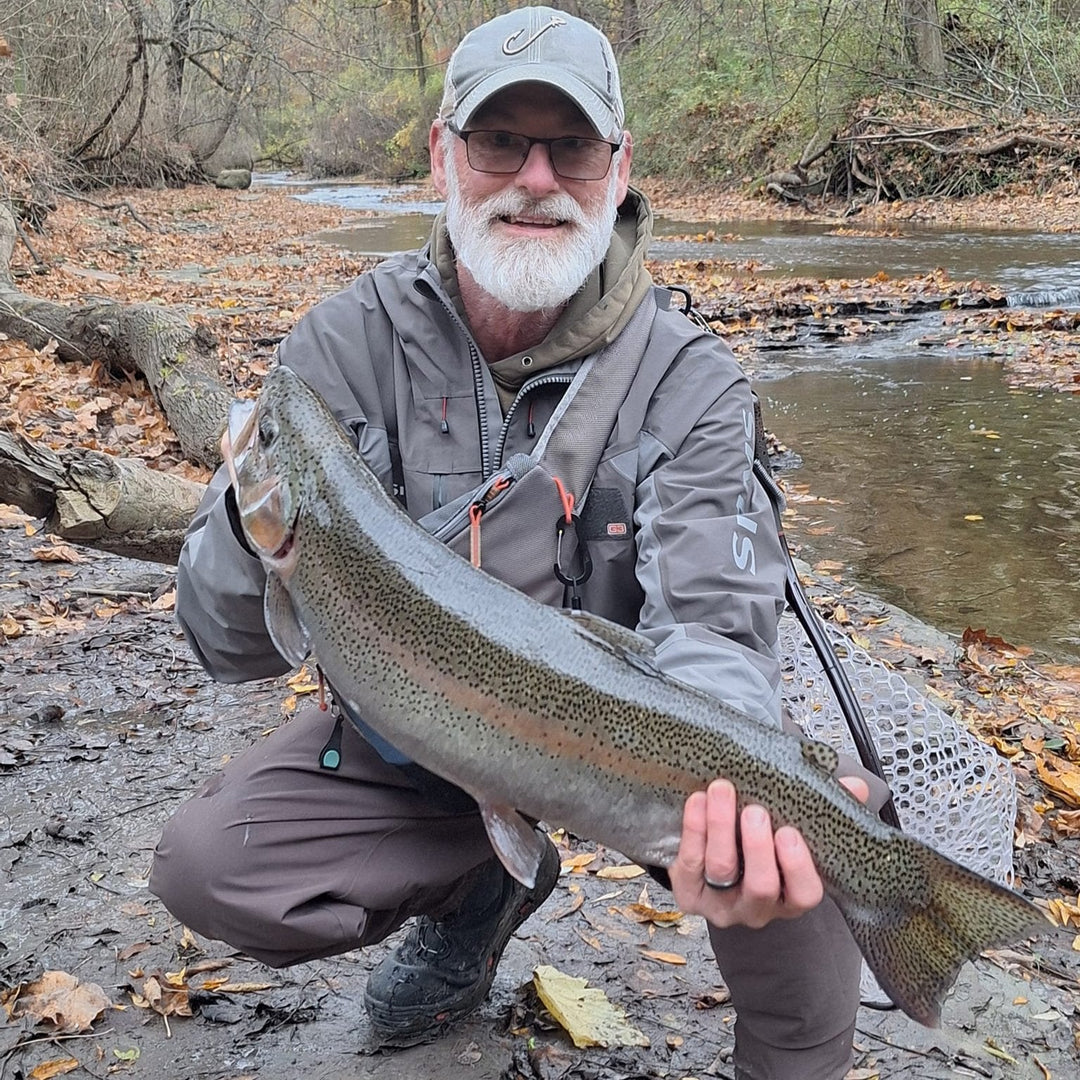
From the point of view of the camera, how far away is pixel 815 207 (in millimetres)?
24906

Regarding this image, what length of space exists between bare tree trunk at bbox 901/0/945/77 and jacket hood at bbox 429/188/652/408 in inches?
951

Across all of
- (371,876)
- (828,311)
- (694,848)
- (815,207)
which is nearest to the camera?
(694,848)

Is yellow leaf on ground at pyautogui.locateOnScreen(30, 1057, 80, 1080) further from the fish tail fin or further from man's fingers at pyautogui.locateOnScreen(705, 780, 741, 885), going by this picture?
the fish tail fin

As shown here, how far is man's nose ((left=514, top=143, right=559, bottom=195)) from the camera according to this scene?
278cm

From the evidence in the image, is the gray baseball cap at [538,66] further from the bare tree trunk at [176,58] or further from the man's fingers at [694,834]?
the bare tree trunk at [176,58]

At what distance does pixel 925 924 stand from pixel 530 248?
172 cm

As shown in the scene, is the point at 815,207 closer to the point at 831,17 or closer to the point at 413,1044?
the point at 831,17

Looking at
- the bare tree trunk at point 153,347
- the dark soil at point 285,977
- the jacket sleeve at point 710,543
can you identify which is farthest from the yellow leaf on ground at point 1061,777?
the bare tree trunk at point 153,347

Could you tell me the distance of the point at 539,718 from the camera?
2047mm

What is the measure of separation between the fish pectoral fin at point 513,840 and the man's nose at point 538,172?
1.54 m

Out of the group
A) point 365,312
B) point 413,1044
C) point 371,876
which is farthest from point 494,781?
point 365,312

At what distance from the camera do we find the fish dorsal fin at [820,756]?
6.59 feet

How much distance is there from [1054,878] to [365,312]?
8.38 feet

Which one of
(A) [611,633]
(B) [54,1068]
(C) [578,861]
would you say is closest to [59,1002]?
(B) [54,1068]
